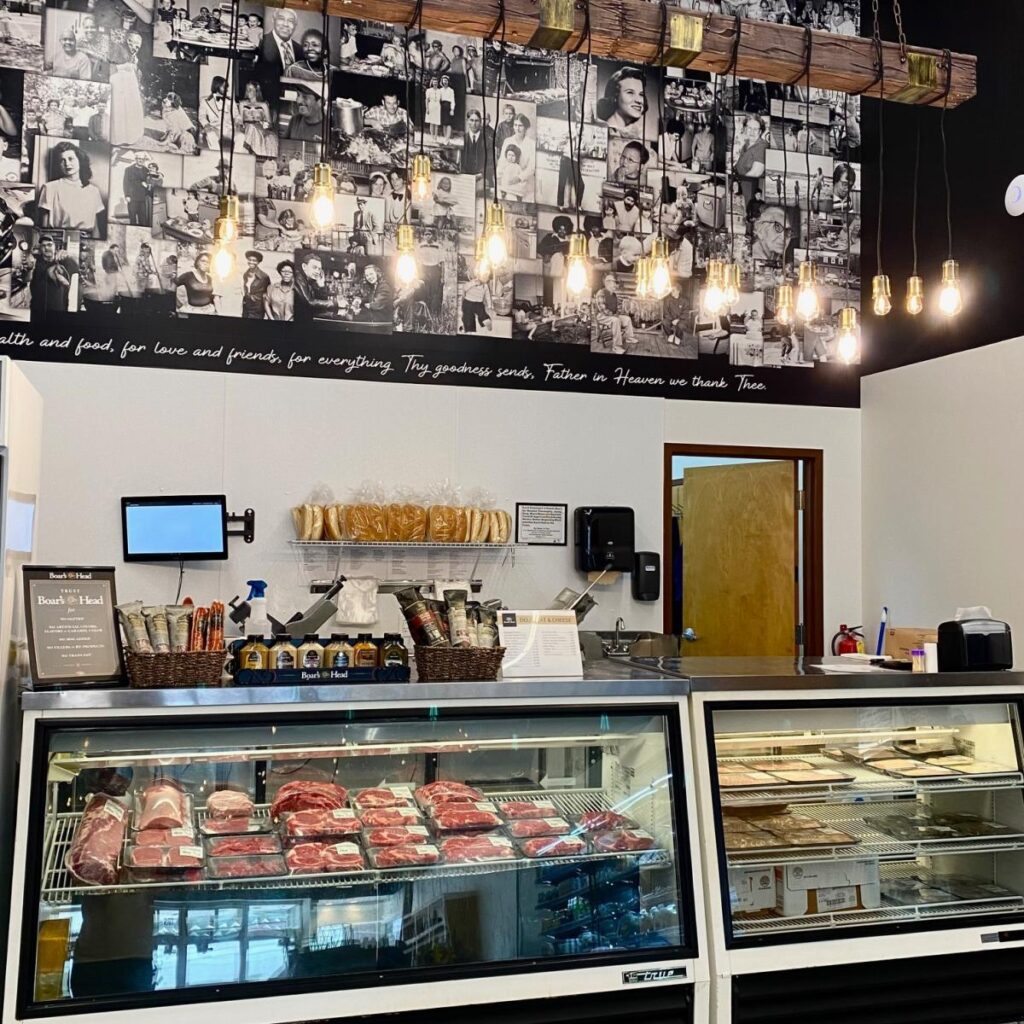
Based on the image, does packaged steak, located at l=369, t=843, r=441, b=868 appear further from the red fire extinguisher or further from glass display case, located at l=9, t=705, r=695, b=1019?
the red fire extinguisher

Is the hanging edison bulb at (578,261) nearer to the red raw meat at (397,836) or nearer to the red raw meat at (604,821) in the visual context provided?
the red raw meat at (604,821)

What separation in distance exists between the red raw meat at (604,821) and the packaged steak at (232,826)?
88 centimetres

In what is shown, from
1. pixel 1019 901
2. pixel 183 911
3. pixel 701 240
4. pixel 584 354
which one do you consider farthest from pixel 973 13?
pixel 183 911

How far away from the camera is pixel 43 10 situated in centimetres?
546

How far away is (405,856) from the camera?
9.05 feet

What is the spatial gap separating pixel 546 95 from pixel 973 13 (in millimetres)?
2375

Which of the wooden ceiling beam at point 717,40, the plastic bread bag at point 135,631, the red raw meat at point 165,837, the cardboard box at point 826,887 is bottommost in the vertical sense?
the cardboard box at point 826,887

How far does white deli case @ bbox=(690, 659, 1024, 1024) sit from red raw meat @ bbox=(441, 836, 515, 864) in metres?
0.54

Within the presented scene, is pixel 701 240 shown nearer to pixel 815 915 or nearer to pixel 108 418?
pixel 108 418

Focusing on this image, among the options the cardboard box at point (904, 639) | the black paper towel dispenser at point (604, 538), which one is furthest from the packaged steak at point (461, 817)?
the cardboard box at point (904, 639)

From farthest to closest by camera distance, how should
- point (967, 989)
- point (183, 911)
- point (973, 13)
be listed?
point (973, 13)
point (967, 989)
point (183, 911)

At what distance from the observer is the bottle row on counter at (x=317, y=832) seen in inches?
102

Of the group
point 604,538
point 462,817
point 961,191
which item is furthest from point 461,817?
point 961,191

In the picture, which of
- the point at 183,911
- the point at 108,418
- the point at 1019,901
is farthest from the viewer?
→ the point at 108,418
